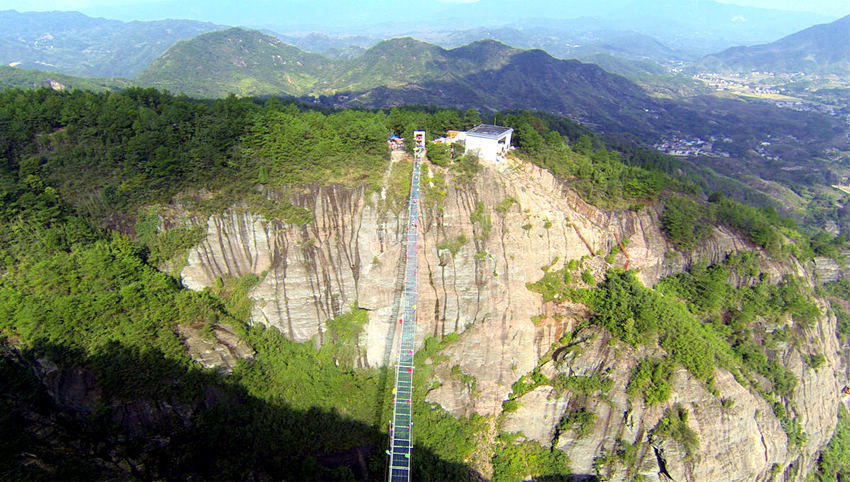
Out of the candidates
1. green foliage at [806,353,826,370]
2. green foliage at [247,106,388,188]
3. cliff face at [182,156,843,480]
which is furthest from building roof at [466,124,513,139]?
green foliage at [806,353,826,370]

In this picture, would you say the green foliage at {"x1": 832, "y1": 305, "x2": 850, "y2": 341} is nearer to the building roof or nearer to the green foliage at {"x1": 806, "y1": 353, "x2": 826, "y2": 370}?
the green foliage at {"x1": 806, "y1": 353, "x2": 826, "y2": 370}

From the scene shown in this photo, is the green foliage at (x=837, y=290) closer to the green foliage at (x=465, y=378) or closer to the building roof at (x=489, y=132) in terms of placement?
the building roof at (x=489, y=132)

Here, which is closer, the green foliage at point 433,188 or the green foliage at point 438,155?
the green foliage at point 433,188

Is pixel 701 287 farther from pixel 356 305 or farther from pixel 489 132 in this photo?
pixel 356 305

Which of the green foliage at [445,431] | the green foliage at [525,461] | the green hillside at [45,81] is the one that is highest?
the green hillside at [45,81]

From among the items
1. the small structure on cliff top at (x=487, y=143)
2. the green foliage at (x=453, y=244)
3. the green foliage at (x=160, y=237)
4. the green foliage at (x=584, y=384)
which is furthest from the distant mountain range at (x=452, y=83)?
the green foliage at (x=584, y=384)

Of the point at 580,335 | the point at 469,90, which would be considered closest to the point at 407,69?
the point at 469,90

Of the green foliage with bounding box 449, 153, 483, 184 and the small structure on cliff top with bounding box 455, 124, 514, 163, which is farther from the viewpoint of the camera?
the small structure on cliff top with bounding box 455, 124, 514, 163
